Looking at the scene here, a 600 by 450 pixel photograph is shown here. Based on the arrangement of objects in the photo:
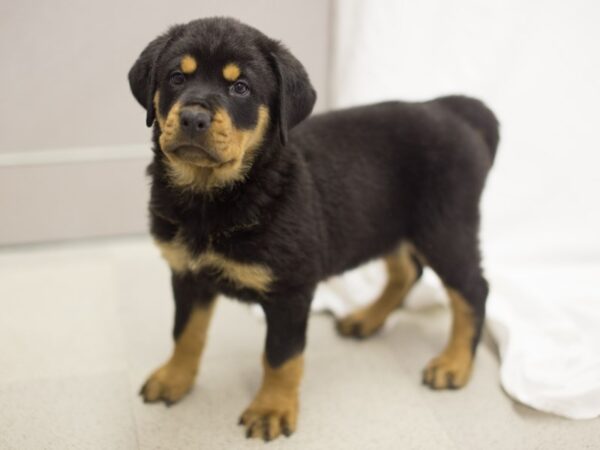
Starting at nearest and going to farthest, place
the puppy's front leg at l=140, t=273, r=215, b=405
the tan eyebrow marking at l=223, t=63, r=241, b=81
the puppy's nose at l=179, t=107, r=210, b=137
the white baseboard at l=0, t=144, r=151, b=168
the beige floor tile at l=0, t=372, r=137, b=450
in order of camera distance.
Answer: the puppy's nose at l=179, t=107, r=210, b=137, the tan eyebrow marking at l=223, t=63, r=241, b=81, the beige floor tile at l=0, t=372, r=137, b=450, the puppy's front leg at l=140, t=273, r=215, b=405, the white baseboard at l=0, t=144, r=151, b=168

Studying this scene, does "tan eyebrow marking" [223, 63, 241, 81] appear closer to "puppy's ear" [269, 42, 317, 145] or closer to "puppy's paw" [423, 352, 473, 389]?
"puppy's ear" [269, 42, 317, 145]

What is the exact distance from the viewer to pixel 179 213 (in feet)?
6.69

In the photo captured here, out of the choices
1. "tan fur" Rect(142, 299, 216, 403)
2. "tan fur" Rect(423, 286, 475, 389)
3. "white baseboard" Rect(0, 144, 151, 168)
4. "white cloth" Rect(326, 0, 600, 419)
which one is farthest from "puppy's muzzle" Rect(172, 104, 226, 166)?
"white baseboard" Rect(0, 144, 151, 168)

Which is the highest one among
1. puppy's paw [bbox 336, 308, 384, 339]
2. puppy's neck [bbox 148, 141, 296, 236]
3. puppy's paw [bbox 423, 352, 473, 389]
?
puppy's neck [bbox 148, 141, 296, 236]

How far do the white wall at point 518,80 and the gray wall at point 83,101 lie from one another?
11.4 inches

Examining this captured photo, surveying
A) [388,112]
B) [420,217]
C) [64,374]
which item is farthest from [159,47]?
[64,374]

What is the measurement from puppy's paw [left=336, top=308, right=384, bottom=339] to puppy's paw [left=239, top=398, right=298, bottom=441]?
0.57 m

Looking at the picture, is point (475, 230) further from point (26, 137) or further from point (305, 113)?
point (26, 137)

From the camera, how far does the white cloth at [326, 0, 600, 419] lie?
2744mm

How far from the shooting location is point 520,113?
2973 mm

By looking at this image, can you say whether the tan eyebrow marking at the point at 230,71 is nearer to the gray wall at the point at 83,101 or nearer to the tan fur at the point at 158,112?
the tan fur at the point at 158,112

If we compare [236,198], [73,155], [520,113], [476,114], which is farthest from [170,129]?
[520,113]

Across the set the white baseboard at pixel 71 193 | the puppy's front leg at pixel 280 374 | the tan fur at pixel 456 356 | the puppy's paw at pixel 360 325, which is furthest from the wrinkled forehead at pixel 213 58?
the white baseboard at pixel 71 193

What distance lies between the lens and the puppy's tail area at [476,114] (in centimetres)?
245
